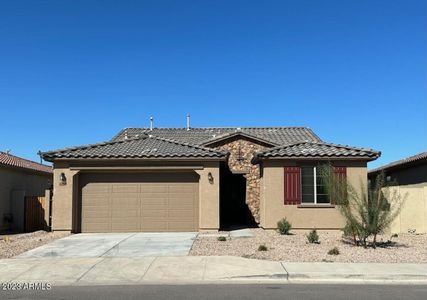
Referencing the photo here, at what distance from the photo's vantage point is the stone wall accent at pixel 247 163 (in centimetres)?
2567

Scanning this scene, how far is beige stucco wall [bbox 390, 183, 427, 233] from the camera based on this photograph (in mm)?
20234

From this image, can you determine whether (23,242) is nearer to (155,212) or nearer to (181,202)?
(155,212)

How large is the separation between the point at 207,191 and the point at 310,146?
4886mm

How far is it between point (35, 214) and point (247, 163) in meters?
10.8

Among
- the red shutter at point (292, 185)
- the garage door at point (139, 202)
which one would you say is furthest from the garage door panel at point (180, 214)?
the red shutter at point (292, 185)

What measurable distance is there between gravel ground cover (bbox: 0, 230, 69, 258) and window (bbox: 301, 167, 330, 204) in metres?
9.71

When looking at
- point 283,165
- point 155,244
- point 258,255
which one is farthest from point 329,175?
point 155,244

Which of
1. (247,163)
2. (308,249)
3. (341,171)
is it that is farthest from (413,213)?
(247,163)

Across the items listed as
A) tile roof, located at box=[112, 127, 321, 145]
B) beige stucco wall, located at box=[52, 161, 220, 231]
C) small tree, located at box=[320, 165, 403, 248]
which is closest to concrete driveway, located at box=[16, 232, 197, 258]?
beige stucco wall, located at box=[52, 161, 220, 231]

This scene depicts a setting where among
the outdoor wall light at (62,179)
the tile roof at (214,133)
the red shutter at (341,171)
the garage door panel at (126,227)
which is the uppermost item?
the tile roof at (214,133)

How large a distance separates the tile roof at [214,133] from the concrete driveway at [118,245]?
10994 millimetres

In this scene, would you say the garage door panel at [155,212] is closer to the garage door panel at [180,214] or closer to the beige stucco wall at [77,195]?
the garage door panel at [180,214]

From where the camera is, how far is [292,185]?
2044 cm

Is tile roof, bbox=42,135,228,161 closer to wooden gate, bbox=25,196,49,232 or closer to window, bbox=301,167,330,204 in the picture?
window, bbox=301,167,330,204
